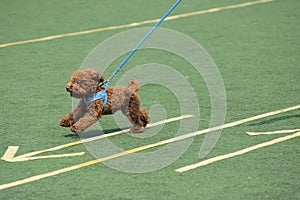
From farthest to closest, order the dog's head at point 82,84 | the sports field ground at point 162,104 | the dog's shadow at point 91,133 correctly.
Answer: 1. the dog's shadow at point 91,133
2. the dog's head at point 82,84
3. the sports field ground at point 162,104

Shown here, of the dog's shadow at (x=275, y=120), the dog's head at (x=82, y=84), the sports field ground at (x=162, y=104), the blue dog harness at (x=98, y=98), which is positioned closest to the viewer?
the sports field ground at (x=162, y=104)

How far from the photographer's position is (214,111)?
8750 mm

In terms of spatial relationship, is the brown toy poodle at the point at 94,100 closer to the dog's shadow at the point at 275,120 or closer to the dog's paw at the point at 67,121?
the dog's paw at the point at 67,121

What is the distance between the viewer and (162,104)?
909cm

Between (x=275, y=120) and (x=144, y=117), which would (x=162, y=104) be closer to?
(x=144, y=117)

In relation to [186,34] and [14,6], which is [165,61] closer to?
[186,34]

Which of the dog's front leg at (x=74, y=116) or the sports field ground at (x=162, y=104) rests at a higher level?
the dog's front leg at (x=74, y=116)

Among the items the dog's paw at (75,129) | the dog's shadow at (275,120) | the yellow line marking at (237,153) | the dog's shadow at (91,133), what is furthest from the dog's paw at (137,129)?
the dog's shadow at (275,120)

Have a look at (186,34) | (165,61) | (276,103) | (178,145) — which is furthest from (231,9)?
(178,145)

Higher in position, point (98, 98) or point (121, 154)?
point (98, 98)

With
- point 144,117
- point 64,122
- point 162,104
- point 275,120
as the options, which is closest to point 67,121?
point 64,122

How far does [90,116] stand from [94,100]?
0.17 m

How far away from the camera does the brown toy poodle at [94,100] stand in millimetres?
7414

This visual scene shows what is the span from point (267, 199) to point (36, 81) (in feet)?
15.8
